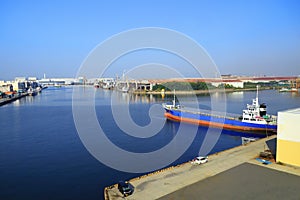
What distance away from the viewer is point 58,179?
4.09 meters

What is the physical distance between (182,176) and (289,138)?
1.68 m

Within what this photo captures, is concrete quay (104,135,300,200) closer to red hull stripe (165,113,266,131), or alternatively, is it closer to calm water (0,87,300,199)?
calm water (0,87,300,199)

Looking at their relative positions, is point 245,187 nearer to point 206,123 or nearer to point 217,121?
point 217,121

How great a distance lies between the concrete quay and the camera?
9.30ft

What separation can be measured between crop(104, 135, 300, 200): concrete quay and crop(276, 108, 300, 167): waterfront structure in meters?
0.14

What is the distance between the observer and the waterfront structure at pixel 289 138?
353 centimetres

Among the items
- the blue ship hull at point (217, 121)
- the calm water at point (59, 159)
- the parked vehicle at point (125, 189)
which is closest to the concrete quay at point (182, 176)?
the parked vehicle at point (125, 189)

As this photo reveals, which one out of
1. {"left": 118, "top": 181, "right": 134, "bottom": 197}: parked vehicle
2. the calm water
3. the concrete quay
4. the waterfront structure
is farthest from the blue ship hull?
{"left": 118, "top": 181, "right": 134, "bottom": 197}: parked vehicle

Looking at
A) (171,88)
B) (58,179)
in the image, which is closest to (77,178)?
(58,179)

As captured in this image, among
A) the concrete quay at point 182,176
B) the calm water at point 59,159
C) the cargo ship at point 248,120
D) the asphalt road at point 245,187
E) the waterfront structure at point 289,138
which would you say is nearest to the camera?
the asphalt road at point 245,187

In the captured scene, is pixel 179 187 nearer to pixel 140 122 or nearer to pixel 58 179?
pixel 58 179

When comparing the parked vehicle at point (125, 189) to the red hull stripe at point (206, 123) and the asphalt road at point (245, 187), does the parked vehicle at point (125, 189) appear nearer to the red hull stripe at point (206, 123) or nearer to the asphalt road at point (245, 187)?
the asphalt road at point (245, 187)

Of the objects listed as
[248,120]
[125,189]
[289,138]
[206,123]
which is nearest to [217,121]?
[206,123]

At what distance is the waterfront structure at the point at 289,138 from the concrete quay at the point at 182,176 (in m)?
0.14
